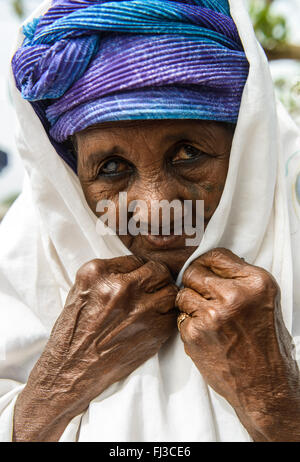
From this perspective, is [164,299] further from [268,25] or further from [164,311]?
[268,25]

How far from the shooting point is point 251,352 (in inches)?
48.3

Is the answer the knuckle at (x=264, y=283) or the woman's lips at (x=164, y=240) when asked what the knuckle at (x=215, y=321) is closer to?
the knuckle at (x=264, y=283)

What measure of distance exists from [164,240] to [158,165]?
0.23 meters

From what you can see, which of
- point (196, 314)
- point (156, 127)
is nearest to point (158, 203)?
point (156, 127)

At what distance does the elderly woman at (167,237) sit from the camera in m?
1.24

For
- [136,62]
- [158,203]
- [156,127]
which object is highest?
[136,62]

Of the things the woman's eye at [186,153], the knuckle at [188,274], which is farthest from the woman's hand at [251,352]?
the woman's eye at [186,153]

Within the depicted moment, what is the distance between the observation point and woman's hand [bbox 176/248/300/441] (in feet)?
3.97


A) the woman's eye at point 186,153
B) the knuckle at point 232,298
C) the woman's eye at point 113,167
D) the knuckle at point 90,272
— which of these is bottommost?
the knuckle at point 232,298

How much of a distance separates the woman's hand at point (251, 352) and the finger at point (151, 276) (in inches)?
6.5

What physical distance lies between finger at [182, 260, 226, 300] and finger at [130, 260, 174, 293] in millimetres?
60
